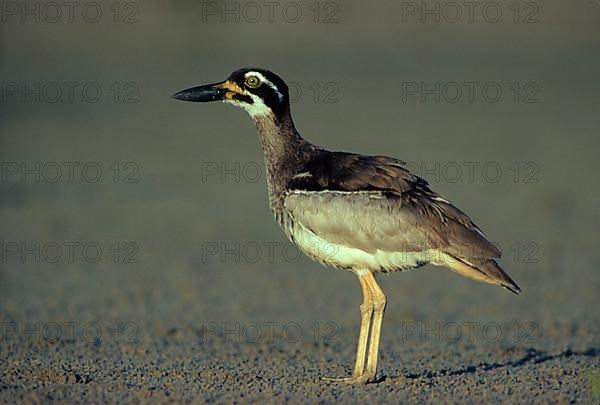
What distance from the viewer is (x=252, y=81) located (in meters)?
9.16

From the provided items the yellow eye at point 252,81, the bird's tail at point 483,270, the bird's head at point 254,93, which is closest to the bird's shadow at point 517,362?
the bird's tail at point 483,270

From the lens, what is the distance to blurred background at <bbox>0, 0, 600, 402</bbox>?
9969 mm

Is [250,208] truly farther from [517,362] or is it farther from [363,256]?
[363,256]

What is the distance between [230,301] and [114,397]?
5.65 metres

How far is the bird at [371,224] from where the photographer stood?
27.2 feet

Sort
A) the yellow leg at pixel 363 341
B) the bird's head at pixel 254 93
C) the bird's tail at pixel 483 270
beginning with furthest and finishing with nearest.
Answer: the bird's head at pixel 254 93, the yellow leg at pixel 363 341, the bird's tail at pixel 483 270

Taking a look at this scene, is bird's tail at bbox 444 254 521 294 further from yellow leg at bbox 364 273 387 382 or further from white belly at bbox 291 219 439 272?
yellow leg at bbox 364 273 387 382

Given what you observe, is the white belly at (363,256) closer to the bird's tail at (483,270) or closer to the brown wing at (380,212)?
the brown wing at (380,212)

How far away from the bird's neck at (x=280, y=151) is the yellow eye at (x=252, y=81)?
270 mm

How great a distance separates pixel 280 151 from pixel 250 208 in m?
9.38

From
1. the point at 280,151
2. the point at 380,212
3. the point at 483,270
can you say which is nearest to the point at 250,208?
the point at 280,151

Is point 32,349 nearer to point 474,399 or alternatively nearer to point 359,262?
point 359,262

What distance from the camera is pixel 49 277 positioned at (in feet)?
46.2

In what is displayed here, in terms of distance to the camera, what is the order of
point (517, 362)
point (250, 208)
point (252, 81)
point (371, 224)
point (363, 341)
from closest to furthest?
point (371, 224) < point (363, 341) < point (252, 81) < point (517, 362) < point (250, 208)
